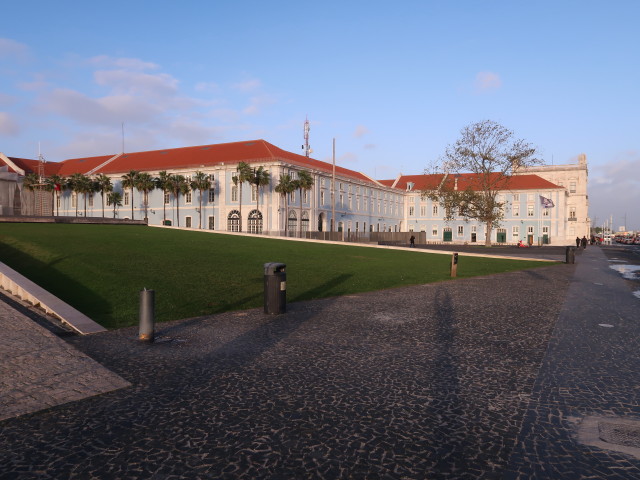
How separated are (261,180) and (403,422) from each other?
179 feet

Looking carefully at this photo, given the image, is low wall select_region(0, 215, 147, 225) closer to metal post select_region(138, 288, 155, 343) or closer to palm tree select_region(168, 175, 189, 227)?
palm tree select_region(168, 175, 189, 227)

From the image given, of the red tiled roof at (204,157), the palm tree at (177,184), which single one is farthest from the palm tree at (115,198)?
the palm tree at (177,184)

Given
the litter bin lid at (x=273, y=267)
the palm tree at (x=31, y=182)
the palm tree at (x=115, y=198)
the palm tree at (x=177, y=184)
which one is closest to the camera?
the litter bin lid at (x=273, y=267)

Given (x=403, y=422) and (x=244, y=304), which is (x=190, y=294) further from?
(x=403, y=422)

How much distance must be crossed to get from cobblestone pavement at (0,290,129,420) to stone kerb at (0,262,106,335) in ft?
2.41

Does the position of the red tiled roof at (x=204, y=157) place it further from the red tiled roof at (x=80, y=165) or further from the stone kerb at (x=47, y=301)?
the stone kerb at (x=47, y=301)

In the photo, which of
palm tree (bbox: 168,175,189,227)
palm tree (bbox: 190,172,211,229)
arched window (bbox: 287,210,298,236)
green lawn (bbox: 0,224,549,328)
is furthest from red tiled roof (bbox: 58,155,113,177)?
green lawn (bbox: 0,224,549,328)

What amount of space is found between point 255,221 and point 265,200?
337cm

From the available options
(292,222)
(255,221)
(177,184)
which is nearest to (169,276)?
(255,221)

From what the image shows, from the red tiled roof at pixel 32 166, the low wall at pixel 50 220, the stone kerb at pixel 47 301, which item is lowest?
the stone kerb at pixel 47 301

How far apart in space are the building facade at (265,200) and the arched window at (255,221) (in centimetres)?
14

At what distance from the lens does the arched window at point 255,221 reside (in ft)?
202

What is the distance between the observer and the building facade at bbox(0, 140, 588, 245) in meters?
61.5

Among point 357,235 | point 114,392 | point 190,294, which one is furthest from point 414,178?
point 114,392
